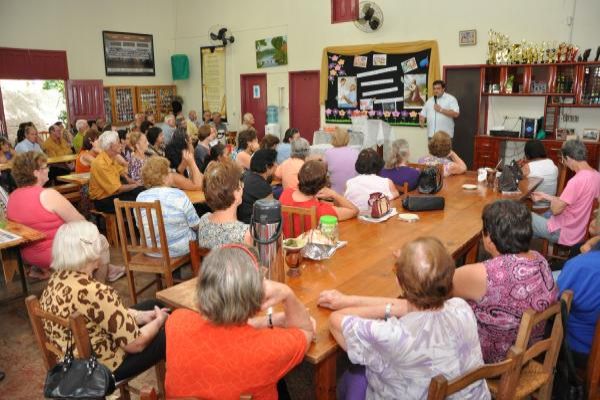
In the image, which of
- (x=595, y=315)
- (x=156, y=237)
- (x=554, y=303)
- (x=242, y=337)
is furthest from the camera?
(x=156, y=237)

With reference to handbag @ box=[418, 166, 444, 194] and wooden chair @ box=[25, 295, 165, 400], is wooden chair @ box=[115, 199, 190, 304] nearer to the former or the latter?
wooden chair @ box=[25, 295, 165, 400]

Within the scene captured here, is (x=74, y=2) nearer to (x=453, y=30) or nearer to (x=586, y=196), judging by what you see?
(x=453, y=30)

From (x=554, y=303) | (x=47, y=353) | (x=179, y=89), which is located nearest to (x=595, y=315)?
(x=554, y=303)

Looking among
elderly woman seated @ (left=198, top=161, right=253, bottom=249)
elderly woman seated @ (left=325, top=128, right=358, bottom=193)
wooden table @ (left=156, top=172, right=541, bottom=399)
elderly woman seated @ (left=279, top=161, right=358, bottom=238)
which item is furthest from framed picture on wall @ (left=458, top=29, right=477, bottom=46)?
elderly woman seated @ (left=198, top=161, right=253, bottom=249)

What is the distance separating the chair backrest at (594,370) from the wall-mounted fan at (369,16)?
740cm

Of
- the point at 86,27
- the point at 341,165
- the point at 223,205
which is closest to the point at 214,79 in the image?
the point at 86,27

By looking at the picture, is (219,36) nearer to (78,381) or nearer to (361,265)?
(361,265)

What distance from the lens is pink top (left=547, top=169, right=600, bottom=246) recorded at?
354cm

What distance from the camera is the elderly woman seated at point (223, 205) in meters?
2.75

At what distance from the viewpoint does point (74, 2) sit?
9633 mm

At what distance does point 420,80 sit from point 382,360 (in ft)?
24.0

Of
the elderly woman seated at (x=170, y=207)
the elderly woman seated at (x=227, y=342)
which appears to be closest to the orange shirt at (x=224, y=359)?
the elderly woman seated at (x=227, y=342)

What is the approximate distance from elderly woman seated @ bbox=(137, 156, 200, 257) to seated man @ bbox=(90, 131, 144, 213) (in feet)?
4.82

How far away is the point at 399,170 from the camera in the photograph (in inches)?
164
